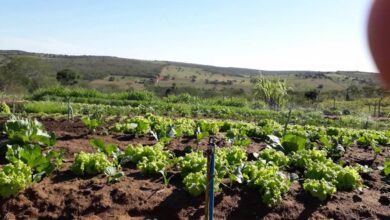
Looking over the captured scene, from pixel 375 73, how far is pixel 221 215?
15.4 ft

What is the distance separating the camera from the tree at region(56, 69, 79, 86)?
6775 centimetres

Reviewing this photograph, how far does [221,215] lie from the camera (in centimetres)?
509

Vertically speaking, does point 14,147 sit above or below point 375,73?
below

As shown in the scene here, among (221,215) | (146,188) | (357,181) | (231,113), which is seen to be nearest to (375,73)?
(221,215)

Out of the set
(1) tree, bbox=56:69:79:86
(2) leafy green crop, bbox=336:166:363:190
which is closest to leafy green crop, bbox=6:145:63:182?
(2) leafy green crop, bbox=336:166:363:190

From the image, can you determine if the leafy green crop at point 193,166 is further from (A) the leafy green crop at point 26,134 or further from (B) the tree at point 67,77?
(B) the tree at point 67,77

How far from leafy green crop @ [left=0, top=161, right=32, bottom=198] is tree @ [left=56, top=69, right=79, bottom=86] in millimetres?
64940

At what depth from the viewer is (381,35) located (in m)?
0.48

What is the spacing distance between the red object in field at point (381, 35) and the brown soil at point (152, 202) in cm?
462

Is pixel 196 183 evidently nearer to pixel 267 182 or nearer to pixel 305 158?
pixel 267 182

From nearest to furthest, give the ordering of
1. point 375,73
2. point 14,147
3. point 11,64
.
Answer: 1. point 375,73
2. point 14,147
3. point 11,64

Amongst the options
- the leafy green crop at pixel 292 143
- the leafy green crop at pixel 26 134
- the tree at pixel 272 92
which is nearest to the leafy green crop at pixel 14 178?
the leafy green crop at pixel 26 134

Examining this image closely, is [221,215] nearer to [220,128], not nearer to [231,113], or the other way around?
[220,128]

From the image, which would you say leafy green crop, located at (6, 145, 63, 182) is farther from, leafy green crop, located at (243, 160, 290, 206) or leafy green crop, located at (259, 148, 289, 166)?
leafy green crop, located at (259, 148, 289, 166)
